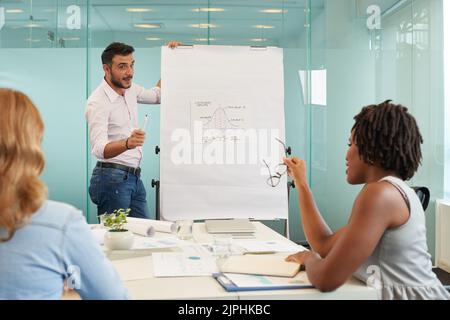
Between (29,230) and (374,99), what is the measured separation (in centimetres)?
376

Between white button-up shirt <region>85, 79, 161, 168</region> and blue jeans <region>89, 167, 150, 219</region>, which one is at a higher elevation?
white button-up shirt <region>85, 79, 161, 168</region>

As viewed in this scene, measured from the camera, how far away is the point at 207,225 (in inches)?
100

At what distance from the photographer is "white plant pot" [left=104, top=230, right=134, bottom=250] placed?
1.91 meters

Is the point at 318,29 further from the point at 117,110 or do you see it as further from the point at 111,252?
the point at 111,252

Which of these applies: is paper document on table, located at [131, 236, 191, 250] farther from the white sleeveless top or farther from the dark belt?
the dark belt

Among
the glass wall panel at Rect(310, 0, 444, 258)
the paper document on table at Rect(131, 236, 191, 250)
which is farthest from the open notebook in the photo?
the glass wall panel at Rect(310, 0, 444, 258)

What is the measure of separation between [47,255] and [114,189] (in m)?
2.17

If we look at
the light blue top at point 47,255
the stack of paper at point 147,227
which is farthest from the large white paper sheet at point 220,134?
the light blue top at point 47,255

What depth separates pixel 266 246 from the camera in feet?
6.82

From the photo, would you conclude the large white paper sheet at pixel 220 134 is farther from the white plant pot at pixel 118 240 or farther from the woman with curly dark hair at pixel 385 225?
the woman with curly dark hair at pixel 385 225

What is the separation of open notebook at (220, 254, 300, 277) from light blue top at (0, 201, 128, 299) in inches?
24.1

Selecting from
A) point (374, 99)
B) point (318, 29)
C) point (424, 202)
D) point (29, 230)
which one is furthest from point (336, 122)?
point (29, 230)

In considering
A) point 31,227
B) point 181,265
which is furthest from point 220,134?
point 31,227

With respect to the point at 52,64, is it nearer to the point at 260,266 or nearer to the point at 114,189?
the point at 114,189
